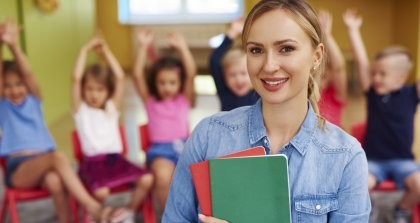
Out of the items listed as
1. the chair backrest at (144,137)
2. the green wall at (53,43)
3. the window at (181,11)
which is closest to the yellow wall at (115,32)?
the window at (181,11)

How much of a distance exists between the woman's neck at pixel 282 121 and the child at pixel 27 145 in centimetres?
149

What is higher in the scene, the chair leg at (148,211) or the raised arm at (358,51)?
the raised arm at (358,51)

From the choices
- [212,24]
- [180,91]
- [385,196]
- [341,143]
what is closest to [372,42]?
[212,24]

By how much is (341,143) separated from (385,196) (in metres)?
2.17

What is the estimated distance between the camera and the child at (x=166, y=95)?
2631 millimetres

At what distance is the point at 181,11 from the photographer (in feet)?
28.6

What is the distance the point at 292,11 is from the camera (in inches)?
37.8

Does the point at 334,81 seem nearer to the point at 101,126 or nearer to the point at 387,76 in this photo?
the point at 387,76

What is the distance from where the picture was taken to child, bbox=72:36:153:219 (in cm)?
244

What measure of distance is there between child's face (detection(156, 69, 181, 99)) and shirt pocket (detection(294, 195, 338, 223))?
174 centimetres

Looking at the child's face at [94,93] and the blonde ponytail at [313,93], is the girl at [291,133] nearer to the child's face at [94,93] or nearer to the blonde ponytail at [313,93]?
the blonde ponytail at [313,93]

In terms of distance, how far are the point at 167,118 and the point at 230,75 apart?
1.38ft

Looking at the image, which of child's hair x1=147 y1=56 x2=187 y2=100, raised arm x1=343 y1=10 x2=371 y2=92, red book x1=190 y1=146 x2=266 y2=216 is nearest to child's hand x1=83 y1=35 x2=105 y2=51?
child's hair x1=147 y1=56 x2=187 y2=100

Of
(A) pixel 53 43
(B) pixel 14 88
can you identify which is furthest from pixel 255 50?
Result: (A) pixel 53 43
